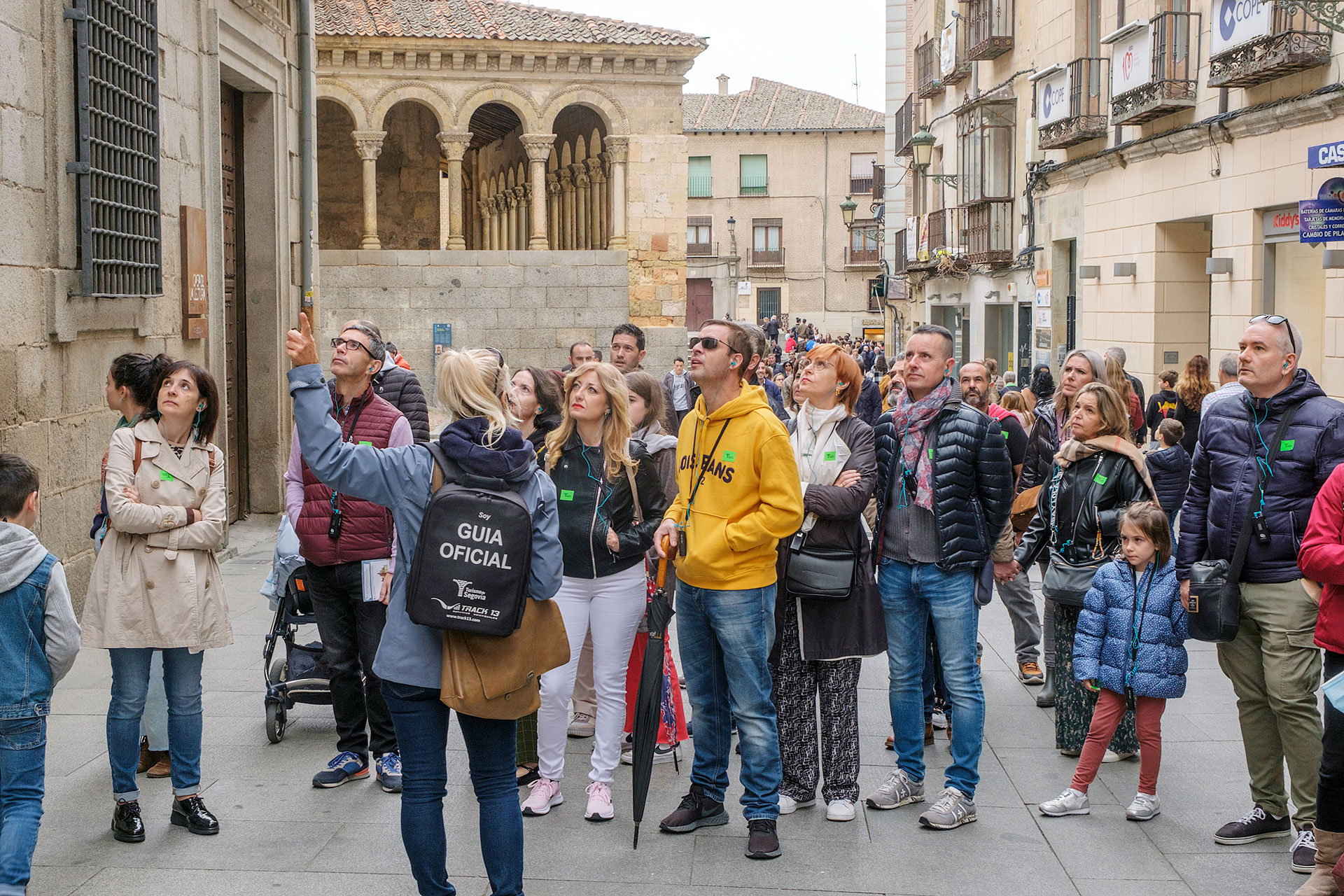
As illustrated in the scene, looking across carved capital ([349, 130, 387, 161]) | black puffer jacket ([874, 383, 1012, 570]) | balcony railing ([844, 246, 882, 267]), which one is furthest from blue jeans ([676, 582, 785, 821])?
balcony railing ([844, 246, 882, 267])

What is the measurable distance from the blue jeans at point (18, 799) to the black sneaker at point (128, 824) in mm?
700

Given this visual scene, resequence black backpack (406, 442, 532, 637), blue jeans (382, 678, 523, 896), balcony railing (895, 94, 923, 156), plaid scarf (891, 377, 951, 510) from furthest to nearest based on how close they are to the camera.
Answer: balcony railing (895, 94, 923, 156) → plaid scarf (891, 377, 951, 510) → blue jeans (382, 678, 523, 896) → black backpack (406, 442, 532, 637)

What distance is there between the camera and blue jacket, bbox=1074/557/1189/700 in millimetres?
5137

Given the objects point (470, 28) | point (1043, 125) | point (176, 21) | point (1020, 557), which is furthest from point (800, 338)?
point (1020, 557)

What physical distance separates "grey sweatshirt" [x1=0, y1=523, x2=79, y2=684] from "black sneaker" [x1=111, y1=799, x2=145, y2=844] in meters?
0.85

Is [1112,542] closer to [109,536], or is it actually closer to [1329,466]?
[1329,466]

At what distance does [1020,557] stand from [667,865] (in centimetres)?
244

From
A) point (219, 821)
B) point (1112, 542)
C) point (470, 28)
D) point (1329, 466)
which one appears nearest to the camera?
point (1329, 466)

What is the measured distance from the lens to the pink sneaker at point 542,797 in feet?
16.9

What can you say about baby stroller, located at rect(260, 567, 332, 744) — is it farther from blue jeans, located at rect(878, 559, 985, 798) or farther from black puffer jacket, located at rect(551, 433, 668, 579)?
blue jeans, located at rect(878, 559, 985, 798)

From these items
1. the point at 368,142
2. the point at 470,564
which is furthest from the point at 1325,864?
the point at 368,142

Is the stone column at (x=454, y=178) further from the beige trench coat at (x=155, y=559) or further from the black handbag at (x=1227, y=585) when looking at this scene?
the black handbag at (x=1227, y=585)

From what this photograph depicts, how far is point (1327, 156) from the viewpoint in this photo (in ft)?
35.3

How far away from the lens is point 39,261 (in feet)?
25.6
